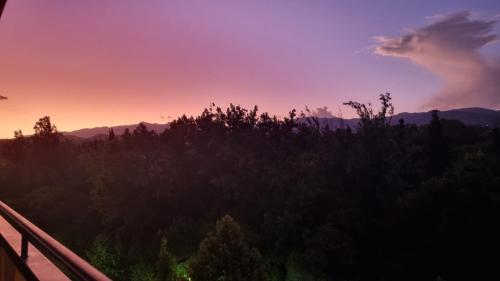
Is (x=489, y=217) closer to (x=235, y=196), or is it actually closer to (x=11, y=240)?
(x=235, y=196)

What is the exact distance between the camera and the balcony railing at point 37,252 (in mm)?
1658

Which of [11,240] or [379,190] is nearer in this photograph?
[11,240]

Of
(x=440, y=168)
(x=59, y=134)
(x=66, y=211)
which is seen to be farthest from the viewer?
(x=59, y=134)

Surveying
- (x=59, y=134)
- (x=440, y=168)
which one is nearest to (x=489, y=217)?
(x=440, y=168)

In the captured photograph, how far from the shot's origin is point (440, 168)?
132ft

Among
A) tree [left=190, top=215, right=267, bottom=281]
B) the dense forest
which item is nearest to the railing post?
the dense forest

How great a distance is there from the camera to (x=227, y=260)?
2519 cm

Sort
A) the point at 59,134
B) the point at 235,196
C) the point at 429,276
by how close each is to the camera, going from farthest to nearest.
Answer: the point at 59,134 → the point at 235,196 → the point at 429,276

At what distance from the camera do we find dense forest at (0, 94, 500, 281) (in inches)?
1030

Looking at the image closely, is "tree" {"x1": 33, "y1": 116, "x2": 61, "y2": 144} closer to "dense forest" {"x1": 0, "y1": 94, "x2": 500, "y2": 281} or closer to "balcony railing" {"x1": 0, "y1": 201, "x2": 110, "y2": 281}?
"dense forest" {"x1": 0, "y1": 94, "x2": 500, "y2": 281}

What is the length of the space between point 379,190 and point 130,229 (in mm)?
20236

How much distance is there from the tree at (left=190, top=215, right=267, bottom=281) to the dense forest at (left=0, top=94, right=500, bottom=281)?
67 millimetres

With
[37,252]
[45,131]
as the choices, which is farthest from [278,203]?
[45,131]

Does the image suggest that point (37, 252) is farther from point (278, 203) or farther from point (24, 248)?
point (278, 203)
